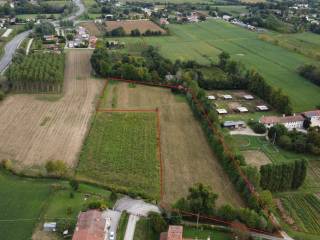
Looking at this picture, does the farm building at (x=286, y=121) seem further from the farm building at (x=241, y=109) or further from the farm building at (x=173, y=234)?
the farm building at (x=173, y=234)

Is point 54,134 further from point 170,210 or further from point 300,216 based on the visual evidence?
point 300,216

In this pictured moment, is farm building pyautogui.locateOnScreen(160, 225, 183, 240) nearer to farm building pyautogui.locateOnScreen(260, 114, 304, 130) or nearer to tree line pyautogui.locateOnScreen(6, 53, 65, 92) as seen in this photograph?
farm building pyautogui.locateOnScreen(260, 114, 304, 130)

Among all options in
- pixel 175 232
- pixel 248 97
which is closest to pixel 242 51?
pixel 248 97

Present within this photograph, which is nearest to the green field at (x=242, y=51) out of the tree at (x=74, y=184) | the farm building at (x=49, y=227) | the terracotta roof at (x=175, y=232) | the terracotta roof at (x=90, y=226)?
the terracotta roof at (x=175, y=232)

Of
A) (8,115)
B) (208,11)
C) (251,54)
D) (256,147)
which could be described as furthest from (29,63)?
(208,11)

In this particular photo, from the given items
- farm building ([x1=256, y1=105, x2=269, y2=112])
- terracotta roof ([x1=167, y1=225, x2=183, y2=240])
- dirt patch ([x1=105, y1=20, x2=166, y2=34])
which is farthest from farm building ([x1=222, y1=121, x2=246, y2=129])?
dirt patch ([x1=105, y1=20, x2=166, y2=34])

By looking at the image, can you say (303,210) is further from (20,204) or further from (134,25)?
(134,25)
